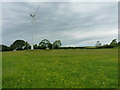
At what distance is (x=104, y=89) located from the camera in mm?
8008

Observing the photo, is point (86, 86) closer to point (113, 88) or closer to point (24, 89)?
point (113, 88)

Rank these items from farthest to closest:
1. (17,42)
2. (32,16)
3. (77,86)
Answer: (17,42), (32,16), (77,86)

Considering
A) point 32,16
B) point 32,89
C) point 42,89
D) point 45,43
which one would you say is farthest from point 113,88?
point 45,43

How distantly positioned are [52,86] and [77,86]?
1.46m

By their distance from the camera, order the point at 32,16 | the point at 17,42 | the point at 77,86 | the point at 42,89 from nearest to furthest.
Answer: the point at 42,89 < the point at 77,86 < the point at 32,16 < the point at 17,42

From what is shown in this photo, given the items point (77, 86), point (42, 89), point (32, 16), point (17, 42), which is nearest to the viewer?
point (42, 89)

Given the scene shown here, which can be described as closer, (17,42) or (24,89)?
(24,89)

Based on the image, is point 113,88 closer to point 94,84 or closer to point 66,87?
point 94,84

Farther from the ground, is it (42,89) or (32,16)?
(32,16)

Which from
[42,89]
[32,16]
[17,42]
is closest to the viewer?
[42,89]

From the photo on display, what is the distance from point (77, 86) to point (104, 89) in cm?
151

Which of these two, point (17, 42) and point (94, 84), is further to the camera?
point (17, 42)

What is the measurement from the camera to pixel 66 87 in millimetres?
8156

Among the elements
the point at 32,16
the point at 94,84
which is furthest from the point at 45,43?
the point at 94,84
